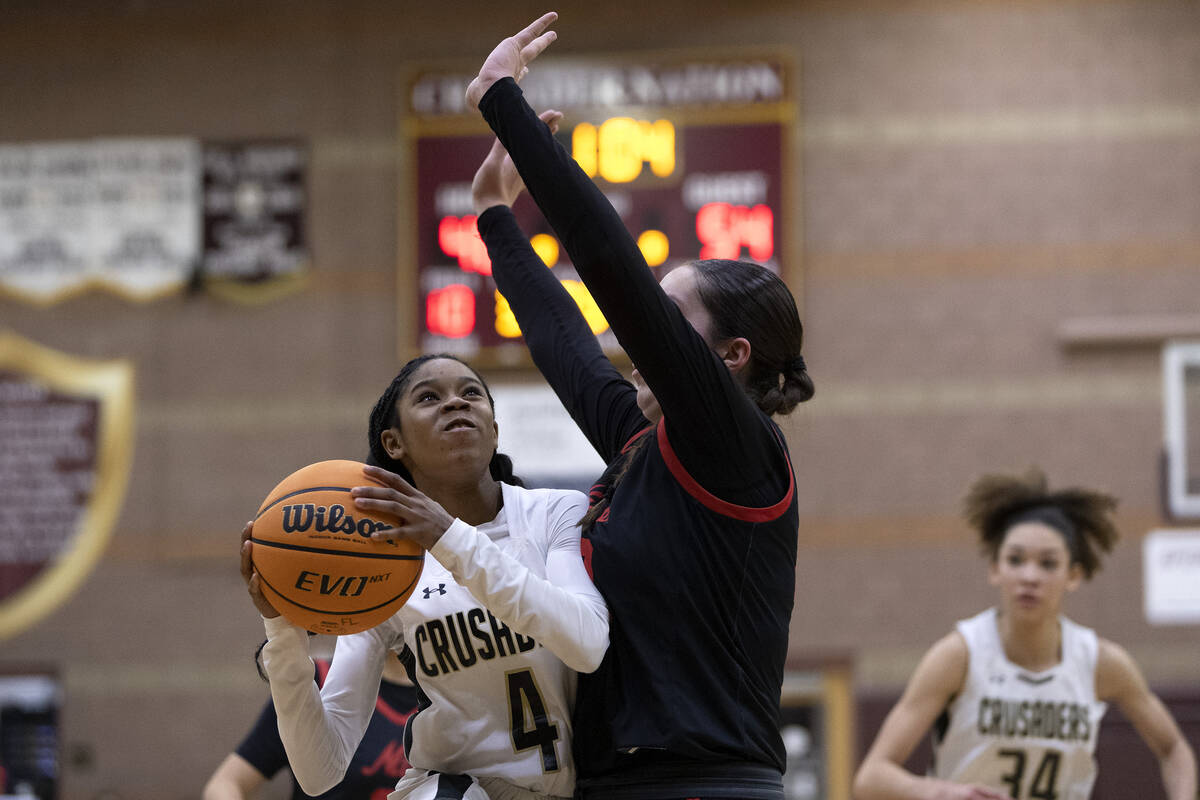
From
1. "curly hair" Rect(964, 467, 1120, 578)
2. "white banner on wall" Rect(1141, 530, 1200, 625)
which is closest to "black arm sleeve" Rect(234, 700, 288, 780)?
"curly hair" Rect(964, 467, 1120, 578)

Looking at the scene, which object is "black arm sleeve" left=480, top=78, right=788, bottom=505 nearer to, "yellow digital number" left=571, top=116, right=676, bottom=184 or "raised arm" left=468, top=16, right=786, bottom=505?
"raised arm" left=468, top=16, right=786, bottom=505

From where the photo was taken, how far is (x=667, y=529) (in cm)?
191

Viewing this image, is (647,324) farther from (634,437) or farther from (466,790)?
(466,790)

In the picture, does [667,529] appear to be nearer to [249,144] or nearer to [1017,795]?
[1017,795]

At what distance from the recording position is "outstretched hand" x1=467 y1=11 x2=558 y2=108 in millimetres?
1916

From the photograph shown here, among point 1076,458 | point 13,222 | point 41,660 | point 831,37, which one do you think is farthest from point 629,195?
point 41,660

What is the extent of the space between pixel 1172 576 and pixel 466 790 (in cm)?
582

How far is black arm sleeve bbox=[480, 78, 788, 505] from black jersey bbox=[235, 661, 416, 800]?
1.66 m

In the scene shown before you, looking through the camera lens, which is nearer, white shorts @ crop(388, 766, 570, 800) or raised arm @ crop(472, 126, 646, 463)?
white shorts @ crop(388, 766, 570, 800)

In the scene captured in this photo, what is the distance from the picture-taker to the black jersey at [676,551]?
178cm

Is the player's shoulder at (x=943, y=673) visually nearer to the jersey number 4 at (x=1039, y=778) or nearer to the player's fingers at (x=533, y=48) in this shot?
the jersey number 4 at (x=1039, y=778)

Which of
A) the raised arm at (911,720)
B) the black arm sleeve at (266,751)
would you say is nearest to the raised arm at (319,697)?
the black arm sleeve at (266,751)

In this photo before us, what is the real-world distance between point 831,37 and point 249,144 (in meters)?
3.37

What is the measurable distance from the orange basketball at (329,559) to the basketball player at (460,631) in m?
0.04
